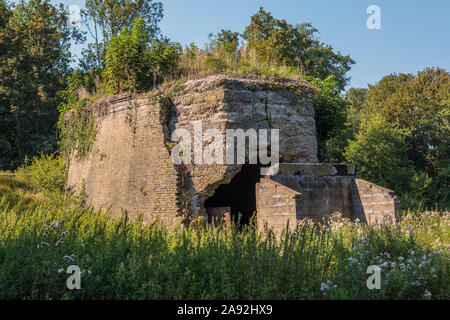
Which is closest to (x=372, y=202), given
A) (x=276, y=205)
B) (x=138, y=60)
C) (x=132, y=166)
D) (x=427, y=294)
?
(x=276, y=205)

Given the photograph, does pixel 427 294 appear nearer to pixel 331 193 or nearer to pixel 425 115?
pixel 331 193

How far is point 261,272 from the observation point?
5.69 metres

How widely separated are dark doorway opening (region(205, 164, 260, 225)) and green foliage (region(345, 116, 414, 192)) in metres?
16.4

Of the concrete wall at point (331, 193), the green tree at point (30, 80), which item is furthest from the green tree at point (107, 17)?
the concrete wall at point (331, 193)

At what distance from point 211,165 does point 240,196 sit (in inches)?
185

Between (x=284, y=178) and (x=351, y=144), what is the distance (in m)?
22.6

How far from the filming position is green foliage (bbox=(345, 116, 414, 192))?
29234 millimetres

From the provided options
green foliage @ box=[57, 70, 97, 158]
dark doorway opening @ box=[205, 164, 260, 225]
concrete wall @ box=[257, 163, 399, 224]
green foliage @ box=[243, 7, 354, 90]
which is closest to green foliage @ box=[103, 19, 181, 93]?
green foliage @ box=[57, 70, 97, 158]

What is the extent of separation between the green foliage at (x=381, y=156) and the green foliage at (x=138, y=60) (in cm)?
2002

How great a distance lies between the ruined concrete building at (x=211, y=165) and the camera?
10.9m

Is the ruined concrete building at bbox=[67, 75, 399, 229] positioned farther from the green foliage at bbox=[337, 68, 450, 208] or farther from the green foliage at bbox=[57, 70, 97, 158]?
the green foliage at bbox=[337, 68, 450, 208]

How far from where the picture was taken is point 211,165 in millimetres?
11703

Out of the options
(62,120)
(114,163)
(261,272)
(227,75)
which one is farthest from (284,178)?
(62,120)

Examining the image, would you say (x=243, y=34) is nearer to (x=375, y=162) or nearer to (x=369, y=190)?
(x=375, y=162)
